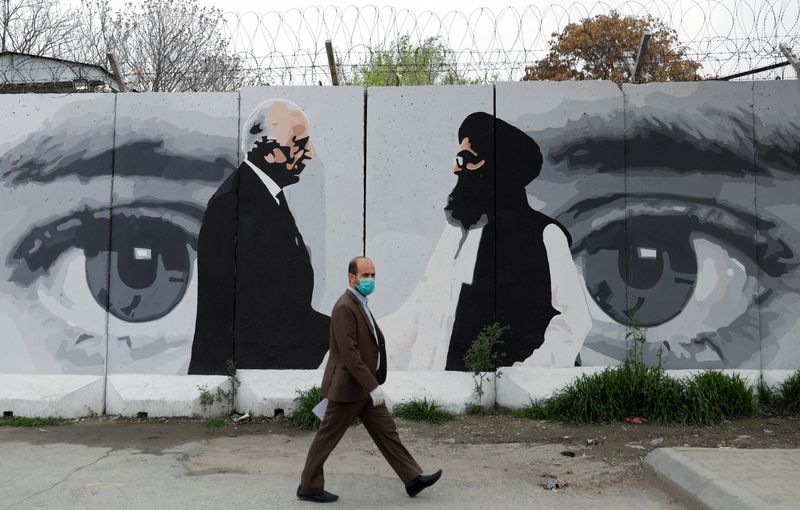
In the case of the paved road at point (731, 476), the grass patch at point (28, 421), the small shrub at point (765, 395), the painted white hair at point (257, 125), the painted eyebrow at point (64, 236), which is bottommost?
the grass patch at point (28, 421)

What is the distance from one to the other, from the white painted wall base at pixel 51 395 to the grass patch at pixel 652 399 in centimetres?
476

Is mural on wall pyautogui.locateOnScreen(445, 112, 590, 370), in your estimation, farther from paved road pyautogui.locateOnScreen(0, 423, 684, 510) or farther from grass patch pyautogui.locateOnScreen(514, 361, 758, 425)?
paved road pyautogui.locateOnScreen(0, 423, 684, 510)

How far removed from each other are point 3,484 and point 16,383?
278cm

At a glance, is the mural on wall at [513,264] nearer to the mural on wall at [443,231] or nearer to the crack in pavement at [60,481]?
the mural on wall at [443,231]

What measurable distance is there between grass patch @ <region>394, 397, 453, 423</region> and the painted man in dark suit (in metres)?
1.06

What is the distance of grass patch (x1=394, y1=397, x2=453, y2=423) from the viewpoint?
754 centimetres

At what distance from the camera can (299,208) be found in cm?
811

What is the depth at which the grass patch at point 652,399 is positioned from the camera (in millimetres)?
7152

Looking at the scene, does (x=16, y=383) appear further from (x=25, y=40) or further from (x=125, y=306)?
(x=25, y=40)

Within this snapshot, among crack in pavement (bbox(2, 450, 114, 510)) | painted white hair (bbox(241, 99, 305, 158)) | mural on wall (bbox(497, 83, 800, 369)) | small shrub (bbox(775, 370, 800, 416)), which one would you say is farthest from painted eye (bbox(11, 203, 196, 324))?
small shrub (bbox(775, 370, 800, 416))

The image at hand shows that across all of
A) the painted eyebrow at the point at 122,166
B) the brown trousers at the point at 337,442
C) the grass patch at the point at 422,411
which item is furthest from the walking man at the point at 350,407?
the painted eyebrow at the point at 122,166

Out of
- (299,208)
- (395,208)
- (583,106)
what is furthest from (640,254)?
(299,208)

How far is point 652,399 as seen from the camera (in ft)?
23.8

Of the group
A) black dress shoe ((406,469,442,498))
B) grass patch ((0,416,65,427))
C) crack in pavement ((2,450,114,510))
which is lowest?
crack in pavement ((2,450,114,510))
